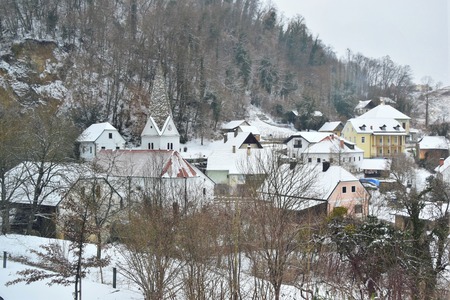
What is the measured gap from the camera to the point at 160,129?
2570 centimetres

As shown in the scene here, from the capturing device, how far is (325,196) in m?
15.3

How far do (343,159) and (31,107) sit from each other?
56.0 feet

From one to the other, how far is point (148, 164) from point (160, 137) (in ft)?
25.9

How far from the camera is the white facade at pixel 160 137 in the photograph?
2502 centimetres

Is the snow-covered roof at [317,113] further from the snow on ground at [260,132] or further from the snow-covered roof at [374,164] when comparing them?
the snow-covered roof at [374,164]

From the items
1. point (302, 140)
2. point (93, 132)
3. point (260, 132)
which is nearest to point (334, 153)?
point (302, 140)

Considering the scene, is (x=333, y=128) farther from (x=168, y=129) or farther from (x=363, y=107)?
(x=168, y=129)

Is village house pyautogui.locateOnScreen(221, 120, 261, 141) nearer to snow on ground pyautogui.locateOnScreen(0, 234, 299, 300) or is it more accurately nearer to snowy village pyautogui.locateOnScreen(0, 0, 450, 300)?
snowy village pyautogui.locateOnScreen(0, 0, 450, 300)

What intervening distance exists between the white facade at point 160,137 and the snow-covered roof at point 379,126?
520 inches

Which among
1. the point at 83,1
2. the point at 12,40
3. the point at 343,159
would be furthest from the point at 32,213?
the point at 83,1

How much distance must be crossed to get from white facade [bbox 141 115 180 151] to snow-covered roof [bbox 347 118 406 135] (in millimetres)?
13202

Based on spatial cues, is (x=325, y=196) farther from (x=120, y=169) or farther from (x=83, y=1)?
(x=83, y=1)

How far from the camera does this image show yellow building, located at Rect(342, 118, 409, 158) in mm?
31625

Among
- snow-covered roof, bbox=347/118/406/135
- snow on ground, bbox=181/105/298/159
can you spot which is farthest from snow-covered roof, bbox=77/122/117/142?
snow-covered roof, bbox=347/118/406/135
